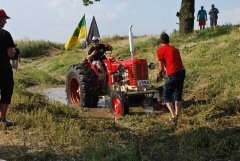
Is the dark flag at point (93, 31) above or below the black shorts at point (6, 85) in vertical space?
above

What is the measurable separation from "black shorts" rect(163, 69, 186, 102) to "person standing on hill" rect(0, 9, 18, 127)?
2968 millimetres

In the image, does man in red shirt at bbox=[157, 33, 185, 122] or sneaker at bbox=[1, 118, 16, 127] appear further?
man in red shirt at bbox=[157, 33, 185, 122]

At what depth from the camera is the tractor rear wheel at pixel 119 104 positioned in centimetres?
1049

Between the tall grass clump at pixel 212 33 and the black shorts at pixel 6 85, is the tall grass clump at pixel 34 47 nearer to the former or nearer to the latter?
the tall grass clump at pixel 212 33

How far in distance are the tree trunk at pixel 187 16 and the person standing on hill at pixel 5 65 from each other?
45.6ft

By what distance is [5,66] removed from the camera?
8.44m

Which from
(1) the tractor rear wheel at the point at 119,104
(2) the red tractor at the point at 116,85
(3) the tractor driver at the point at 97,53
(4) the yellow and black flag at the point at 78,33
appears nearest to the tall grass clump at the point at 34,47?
(4) the yellow and black flag at the point at 78,33

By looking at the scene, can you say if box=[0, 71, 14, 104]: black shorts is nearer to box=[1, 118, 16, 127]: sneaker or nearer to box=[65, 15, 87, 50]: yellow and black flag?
box=[1, 118, 16, 127]: sneaker

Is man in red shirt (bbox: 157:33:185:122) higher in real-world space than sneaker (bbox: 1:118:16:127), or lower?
higher

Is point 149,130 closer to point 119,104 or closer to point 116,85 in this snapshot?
point 119,104

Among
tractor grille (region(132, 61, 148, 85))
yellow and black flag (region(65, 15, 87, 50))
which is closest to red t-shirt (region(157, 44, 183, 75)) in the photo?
tractor grille (region(132, 61, 148, 85))

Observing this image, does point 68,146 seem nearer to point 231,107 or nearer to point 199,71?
point 231,107

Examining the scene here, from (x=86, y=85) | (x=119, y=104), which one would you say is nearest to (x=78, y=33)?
(x=86, y=85)

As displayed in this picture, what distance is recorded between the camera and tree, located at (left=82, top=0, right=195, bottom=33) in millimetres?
21359
